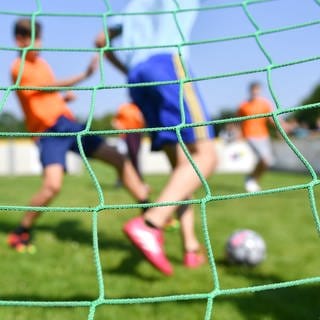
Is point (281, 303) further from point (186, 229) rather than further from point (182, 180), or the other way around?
point (186, 229)

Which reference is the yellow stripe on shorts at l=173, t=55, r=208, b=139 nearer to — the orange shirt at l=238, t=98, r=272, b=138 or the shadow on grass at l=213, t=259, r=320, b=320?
the shadow on grass at l=213, t=259, r=320, b=320

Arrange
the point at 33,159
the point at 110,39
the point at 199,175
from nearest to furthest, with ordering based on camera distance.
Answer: the point at 199,175
the point at 110,39
the point at 33,159

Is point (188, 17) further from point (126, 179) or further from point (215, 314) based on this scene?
point (215, 314)

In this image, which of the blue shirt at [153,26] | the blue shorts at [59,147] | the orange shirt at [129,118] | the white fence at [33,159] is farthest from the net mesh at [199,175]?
the white fence at [33,159]

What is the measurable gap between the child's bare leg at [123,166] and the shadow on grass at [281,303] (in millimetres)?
1093

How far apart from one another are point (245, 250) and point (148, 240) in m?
0.58

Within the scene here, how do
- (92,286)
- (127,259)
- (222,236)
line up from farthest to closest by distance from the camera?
(222,236)
(127,259)
(92,286)

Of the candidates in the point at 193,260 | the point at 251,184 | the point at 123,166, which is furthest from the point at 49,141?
the point at 251,184

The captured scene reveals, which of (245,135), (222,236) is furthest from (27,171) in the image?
(222,236)

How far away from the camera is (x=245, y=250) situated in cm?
251

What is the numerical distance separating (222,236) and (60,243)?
951 millimetres

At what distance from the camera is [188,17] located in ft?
7.88

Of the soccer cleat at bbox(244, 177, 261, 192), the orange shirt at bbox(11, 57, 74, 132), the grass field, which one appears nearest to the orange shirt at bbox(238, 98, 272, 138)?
the soccer cleat at bbox(244, 177, 261, 192)

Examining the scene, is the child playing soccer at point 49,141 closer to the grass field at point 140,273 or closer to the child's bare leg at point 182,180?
the grass field at point 140,273
